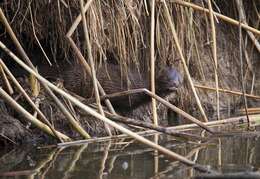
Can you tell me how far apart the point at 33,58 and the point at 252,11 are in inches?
70.6

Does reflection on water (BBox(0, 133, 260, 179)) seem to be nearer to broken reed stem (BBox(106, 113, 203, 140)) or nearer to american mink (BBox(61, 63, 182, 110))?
broken reed stem (BBox(106, 113, 203, 140))

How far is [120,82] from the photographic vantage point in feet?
12.5

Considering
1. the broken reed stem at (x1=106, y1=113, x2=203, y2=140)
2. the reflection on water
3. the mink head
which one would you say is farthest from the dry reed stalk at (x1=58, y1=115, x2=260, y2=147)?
the mink head

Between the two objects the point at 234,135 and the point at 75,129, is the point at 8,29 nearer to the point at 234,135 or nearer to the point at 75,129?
the point at 75,129

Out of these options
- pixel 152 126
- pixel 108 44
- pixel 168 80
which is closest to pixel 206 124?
pixel 168 80

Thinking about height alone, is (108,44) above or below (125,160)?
above

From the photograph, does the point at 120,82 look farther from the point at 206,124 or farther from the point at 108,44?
the point at 206,124

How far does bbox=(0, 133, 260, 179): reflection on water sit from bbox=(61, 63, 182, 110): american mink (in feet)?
2.48

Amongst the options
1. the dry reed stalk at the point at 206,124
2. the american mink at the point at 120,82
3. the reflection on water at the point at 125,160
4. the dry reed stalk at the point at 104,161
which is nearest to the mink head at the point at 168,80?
the american mink at the point at 120,82

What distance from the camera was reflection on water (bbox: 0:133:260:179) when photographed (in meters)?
2.27

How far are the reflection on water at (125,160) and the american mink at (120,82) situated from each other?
0.75 metres

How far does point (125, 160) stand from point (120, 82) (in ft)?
4.37

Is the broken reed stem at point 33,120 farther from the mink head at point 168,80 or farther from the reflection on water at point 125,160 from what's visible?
the mink head at point 168,80

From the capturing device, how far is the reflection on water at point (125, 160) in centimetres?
227
